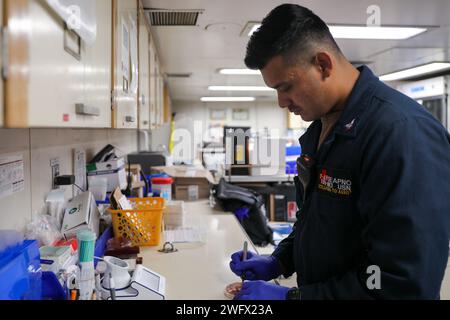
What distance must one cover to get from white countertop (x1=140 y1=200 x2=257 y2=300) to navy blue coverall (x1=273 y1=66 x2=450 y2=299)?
410 millimetres

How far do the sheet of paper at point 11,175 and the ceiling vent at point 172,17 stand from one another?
4.42 ft

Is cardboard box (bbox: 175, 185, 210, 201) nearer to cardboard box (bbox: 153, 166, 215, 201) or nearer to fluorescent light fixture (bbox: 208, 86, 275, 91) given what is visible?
cardboard box (bbox: 153, 166, 215, 201)

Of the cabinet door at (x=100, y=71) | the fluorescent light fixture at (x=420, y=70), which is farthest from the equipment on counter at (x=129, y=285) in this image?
the fluorescent light fixture at (x=420, y=70)

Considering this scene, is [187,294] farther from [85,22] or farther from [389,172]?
[85,22]

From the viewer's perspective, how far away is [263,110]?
794cm

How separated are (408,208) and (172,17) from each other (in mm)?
2000

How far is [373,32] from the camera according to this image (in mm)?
2656

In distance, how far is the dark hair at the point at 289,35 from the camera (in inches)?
40.6

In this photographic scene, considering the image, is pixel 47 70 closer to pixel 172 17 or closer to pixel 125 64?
pixel 125 64

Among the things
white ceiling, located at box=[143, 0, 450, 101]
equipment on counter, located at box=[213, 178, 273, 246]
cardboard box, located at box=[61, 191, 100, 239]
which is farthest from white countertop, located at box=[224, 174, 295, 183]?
cardboard box, located at box=[61, 191, 100, 239]

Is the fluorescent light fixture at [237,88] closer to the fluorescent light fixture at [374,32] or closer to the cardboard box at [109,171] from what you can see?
the fluorescent light fixture at [374,32]

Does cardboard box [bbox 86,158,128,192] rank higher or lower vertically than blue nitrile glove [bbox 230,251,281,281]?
higher

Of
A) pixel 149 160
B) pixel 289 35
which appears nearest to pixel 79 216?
pixel 289 35

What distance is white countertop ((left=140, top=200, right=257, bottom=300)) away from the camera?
50.5 inches
